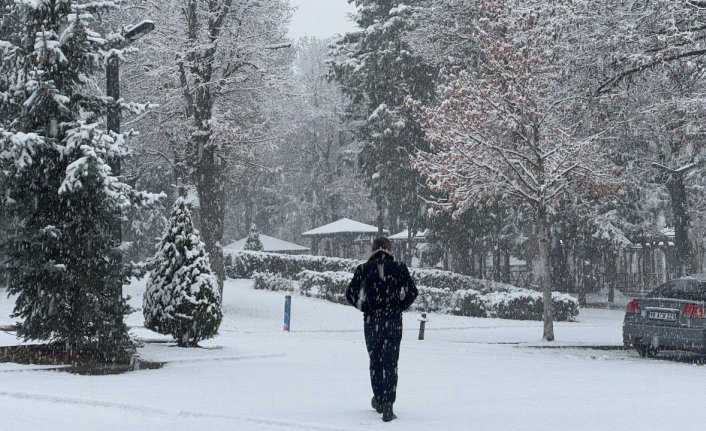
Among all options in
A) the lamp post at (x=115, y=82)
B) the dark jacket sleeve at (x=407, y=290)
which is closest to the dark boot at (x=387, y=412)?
the dark jacket sleeve at (x=407, y=290)

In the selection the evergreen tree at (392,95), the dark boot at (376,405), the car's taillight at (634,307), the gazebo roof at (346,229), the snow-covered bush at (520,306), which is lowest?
the dark boot at (376,405)

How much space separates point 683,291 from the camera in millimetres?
16266

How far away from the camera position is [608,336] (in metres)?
23.1

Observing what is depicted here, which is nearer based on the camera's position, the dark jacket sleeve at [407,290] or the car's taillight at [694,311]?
the dark jacket sleeve at [407,290]

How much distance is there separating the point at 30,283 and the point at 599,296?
40632 millimetres

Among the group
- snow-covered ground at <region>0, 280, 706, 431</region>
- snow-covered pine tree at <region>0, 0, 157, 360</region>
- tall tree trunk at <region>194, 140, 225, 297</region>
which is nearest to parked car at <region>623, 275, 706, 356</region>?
snow-covered ground at <region>0, 280, 706, 431</region>

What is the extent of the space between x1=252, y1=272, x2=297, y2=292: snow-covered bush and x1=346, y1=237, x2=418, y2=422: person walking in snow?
26.1 m

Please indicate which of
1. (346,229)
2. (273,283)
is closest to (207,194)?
(273,283)

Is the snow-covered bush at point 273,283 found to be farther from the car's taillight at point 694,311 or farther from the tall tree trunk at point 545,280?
the car's taillight at point 694,311

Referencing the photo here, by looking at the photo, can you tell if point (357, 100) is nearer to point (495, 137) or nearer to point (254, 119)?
point (254, 119)

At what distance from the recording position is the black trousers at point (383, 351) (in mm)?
8602

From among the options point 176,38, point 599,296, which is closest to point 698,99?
point 176,38

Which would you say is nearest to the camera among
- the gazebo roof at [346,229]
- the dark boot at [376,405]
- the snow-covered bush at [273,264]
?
the dark boot at [376,405]

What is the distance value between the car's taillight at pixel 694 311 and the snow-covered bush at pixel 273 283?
21.3 metres
